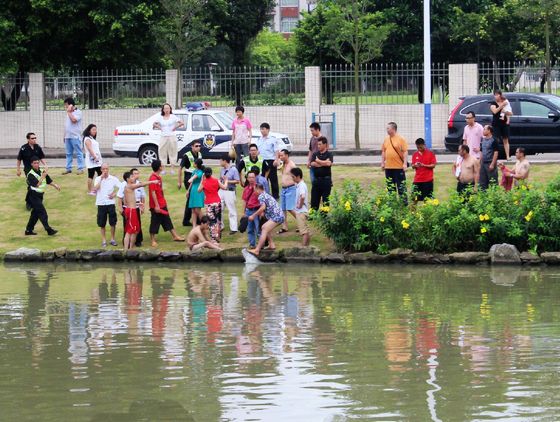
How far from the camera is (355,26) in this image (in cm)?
3884

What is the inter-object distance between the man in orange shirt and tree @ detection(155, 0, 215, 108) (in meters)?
17.9

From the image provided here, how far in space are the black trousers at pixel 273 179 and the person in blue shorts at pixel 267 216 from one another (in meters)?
2.16

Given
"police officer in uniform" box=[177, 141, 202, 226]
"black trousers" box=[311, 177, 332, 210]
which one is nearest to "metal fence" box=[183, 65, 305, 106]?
"police officer in uniform" box=[177, 141, 202, 226]

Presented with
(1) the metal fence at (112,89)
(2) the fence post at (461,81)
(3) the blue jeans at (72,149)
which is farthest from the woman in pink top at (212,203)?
(1) the metal fence at (112,89)

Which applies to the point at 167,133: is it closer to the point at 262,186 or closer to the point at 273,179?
the point at 273,179

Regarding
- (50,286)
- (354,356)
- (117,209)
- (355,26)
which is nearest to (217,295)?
(50,286)

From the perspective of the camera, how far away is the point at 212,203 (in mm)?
23984

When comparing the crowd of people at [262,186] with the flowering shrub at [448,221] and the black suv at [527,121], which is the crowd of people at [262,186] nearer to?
the flowering shrub at [448,221]

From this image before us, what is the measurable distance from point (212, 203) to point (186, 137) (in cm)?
827

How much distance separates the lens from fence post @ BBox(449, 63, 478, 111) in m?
39.0

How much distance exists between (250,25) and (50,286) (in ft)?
158

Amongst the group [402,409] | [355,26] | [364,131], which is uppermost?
[355,26]

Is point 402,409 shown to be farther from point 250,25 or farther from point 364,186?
point 250,25

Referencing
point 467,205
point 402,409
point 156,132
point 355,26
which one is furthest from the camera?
point 355,26
